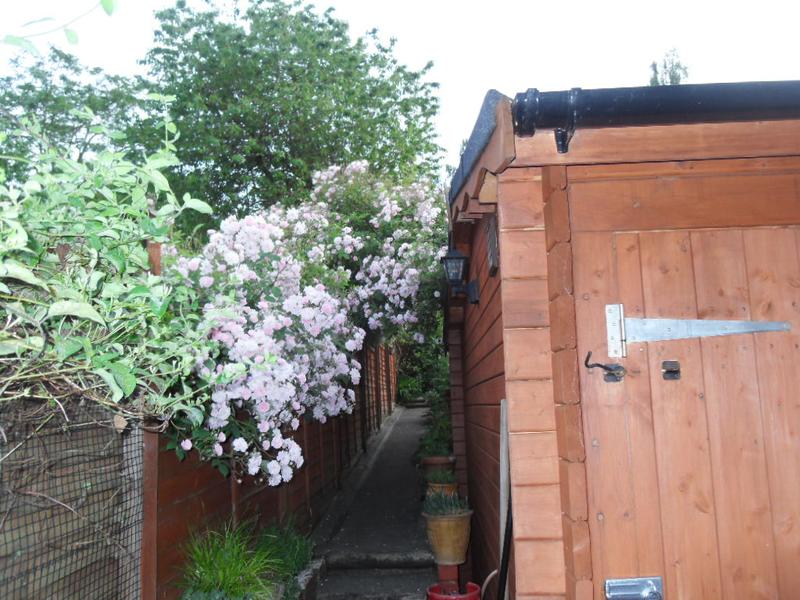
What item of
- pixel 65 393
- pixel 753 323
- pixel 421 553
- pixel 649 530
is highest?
pixel 753 323

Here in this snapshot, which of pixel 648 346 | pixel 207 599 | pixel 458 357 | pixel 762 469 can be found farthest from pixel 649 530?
pixel 458 357

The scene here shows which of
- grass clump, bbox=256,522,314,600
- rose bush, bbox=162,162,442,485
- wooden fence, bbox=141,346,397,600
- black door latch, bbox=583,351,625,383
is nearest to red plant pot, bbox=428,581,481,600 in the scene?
grass clump, bbox=256,522,314,600

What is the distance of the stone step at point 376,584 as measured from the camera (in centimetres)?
593

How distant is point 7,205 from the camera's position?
153cm

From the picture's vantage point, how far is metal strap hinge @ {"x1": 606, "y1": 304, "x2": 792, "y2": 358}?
2686mm

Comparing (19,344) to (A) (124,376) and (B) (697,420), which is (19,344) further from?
(B) (697,420)

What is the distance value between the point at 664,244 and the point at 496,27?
25.2 feet

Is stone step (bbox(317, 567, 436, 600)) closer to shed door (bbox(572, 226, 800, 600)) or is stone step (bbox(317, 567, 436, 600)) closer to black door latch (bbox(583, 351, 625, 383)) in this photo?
shed door (bbox(572, 226, 800, 600))

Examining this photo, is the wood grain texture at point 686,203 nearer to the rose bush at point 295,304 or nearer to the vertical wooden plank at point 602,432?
the vertical wooden plank at point 602,432

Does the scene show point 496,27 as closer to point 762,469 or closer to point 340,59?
point 340,59

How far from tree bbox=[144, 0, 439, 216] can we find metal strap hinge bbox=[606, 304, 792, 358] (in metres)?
11.4

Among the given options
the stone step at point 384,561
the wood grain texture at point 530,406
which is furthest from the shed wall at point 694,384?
the stone step at point 384,561

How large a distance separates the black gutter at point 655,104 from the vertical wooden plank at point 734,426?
52cm

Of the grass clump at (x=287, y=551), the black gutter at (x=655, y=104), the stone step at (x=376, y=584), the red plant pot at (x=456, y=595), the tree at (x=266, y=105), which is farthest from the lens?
the tree at (x=266, y=105)
